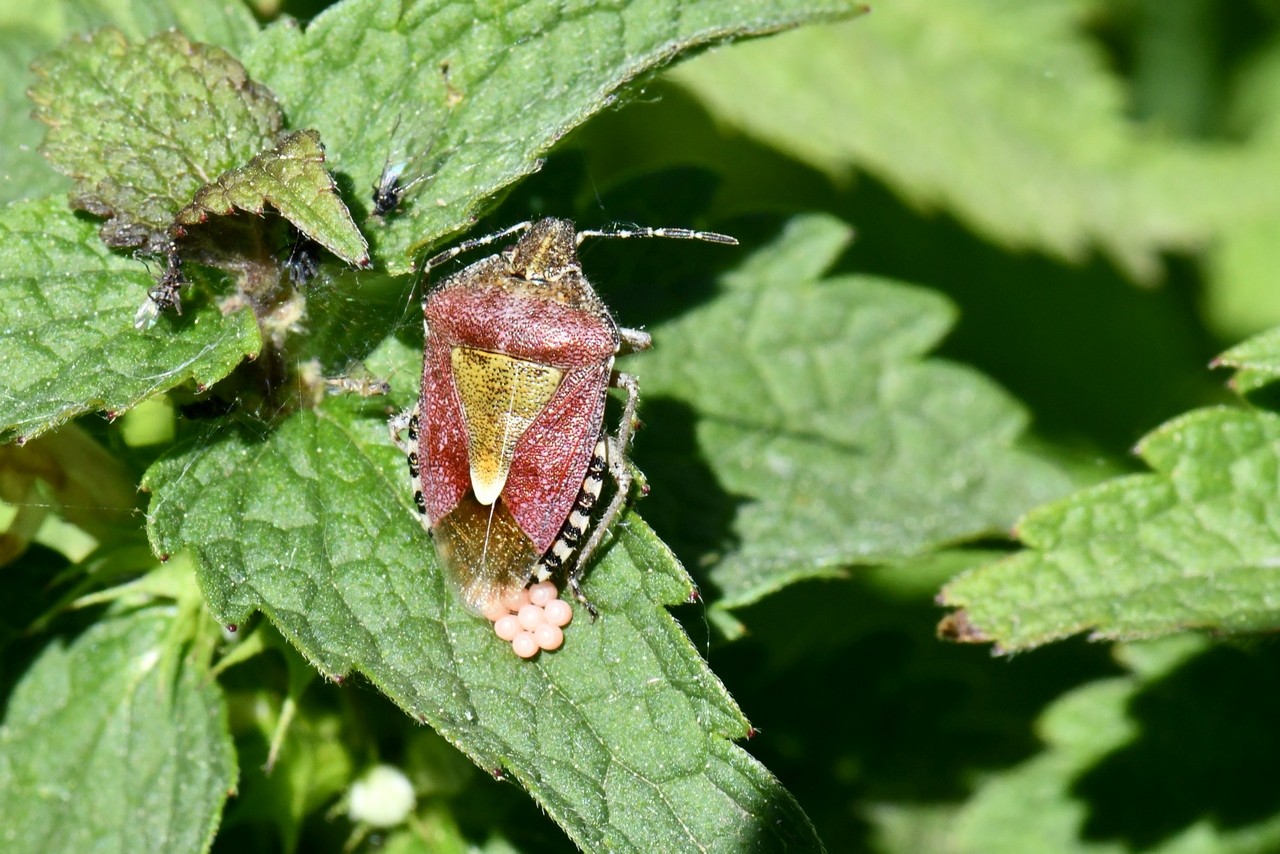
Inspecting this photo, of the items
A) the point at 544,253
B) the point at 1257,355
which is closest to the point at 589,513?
the point at 544,253

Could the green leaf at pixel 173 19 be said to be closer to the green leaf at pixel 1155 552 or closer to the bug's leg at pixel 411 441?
the bug's leg at pixel 411 441

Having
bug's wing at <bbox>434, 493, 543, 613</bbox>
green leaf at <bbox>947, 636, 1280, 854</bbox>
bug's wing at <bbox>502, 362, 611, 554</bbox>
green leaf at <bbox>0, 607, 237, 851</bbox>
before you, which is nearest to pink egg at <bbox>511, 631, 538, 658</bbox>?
bug's wing at <bbox>434, 493, 543, 613</bbox>

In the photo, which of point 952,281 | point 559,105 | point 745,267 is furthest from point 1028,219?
point 559,105

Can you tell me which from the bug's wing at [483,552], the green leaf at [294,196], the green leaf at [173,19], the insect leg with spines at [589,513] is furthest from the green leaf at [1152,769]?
the green leaf at [173,19]

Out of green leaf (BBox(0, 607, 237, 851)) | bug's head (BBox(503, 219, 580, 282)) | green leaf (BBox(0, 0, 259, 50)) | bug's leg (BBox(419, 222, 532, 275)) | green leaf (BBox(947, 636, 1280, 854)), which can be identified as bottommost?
green leaf (BBox(947, 636, 1280, 854))

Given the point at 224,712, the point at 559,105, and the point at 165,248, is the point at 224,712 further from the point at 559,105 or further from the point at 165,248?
the point at 559,105

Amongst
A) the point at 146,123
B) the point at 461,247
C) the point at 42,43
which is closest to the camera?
the point at 146,123

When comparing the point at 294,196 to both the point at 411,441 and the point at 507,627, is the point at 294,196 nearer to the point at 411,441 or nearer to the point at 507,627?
the point at 411,441

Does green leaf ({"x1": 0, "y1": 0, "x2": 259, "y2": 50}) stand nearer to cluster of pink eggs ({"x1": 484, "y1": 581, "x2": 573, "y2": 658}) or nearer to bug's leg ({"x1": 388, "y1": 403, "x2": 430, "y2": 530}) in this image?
bug's leg ({"x1": 388, "y1": 403, "x2": 430, "y2": 530})
